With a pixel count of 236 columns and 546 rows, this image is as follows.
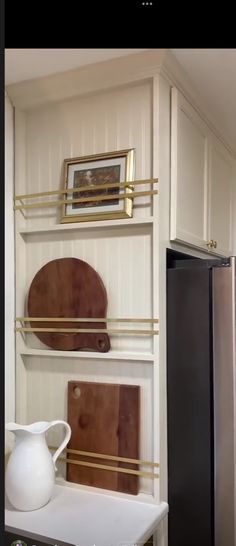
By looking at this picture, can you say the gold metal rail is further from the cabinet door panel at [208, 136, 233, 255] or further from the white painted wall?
the cabinet door panel at [208, 136, 233, 255]

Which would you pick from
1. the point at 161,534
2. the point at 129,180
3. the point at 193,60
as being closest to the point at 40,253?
the point at 129,180

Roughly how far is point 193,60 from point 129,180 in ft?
0.89

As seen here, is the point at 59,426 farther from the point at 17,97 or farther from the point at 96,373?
the point at 17,97

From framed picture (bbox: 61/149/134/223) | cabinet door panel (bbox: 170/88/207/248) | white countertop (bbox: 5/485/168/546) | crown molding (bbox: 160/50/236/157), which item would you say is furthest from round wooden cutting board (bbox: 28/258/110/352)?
crown molding (bbox: 160/50/236/157)

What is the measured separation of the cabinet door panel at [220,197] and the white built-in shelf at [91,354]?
55cm

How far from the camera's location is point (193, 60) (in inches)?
30.0

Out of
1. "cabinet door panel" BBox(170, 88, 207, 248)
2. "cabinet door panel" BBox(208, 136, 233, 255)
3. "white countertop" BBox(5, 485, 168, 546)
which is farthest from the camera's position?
"cabinet door panel" BBox(208, 136, 233, 255)

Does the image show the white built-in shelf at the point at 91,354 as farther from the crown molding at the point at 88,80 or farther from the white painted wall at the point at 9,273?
the crown molding at the point at 88,80

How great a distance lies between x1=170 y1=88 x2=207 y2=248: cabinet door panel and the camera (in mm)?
931

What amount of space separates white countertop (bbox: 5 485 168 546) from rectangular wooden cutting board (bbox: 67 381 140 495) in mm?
36

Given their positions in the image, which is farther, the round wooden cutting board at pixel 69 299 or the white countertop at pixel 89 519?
the round wooden cutting board at pixel 69 299

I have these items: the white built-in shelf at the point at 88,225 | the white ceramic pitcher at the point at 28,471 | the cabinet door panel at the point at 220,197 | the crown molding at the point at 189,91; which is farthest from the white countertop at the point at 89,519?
the crown molding at the point at 189,91

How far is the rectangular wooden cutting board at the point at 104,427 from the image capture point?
34.0 inches

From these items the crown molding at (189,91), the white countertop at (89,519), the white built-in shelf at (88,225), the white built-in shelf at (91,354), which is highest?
the crown molding at (189,91)
